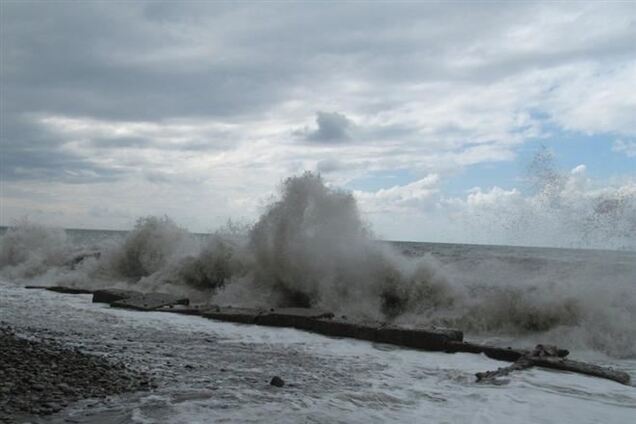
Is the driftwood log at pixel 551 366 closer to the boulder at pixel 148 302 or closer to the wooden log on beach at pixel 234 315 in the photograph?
the wooden log on beach at pixel 234 315

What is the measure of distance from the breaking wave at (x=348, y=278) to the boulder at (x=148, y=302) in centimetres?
161

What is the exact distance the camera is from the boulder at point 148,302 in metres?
10.5

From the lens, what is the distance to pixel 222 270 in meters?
14.5

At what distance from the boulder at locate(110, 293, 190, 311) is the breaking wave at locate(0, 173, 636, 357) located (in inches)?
63.2

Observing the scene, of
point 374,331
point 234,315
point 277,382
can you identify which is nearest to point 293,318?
point 234,315

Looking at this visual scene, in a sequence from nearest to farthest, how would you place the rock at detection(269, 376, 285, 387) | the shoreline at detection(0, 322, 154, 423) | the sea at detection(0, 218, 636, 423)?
the shoreline at detection(0, 322, 154, 423)
the sea at detection(0, 218, 636, 423)
the rock at detection(269, 376, 285, 387)

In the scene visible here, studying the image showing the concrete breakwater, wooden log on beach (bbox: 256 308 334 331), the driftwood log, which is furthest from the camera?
wooden log on beach (bbox: 256 308 334 331)

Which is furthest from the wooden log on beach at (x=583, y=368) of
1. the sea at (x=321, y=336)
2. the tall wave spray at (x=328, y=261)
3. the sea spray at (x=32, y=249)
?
the sea spray at (x=32, y=249)

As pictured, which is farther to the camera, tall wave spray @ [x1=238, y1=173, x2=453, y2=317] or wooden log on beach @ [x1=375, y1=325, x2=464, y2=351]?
tall wave spray @ [x1=238, y1=173, x2=453, y2=317]

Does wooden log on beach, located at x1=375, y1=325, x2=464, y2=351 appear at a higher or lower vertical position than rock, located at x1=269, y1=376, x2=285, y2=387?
higher

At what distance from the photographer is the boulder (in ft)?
34.6

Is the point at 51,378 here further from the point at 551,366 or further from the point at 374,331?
the point at 551,366

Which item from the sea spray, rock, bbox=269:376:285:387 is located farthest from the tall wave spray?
the sea spray

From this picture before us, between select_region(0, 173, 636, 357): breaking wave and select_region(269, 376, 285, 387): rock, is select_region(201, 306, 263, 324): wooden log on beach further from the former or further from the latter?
select_region(269, 376, 285, 387): rock
